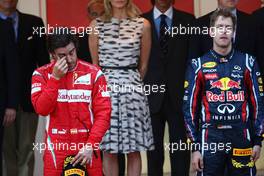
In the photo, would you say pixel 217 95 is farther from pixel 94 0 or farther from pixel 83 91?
pixel 94 0

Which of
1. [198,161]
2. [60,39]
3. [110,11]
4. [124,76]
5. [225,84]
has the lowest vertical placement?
[198,161]

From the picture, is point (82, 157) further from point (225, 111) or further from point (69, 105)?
point (225, 111)

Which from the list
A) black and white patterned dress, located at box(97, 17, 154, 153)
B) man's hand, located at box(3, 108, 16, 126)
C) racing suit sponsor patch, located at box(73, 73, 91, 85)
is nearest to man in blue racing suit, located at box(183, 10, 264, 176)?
black and white patterned dress, located at box(97, 17, 154, 153)

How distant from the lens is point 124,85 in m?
6.37

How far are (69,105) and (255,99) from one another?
54.5 inches

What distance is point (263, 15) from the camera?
6.96m

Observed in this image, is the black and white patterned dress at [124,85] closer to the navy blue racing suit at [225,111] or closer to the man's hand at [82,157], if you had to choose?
the navy blue racing suit at [225,111]

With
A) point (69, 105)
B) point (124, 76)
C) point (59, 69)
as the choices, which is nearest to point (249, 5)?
point (124, 76)

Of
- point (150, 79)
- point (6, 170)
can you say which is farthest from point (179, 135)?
point (6, 170)

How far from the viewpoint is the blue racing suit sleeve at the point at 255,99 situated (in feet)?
18.8

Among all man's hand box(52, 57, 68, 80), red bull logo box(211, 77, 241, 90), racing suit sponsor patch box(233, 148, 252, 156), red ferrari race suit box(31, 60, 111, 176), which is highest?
man's hand box(52, 57, 68, 80)

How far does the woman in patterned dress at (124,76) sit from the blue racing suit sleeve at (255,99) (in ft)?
3.35

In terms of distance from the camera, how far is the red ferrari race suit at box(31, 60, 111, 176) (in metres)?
5.12

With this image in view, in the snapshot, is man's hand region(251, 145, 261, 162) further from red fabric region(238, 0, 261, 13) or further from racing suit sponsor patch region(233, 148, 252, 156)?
red fabric region(238, 0, 261, 13)
